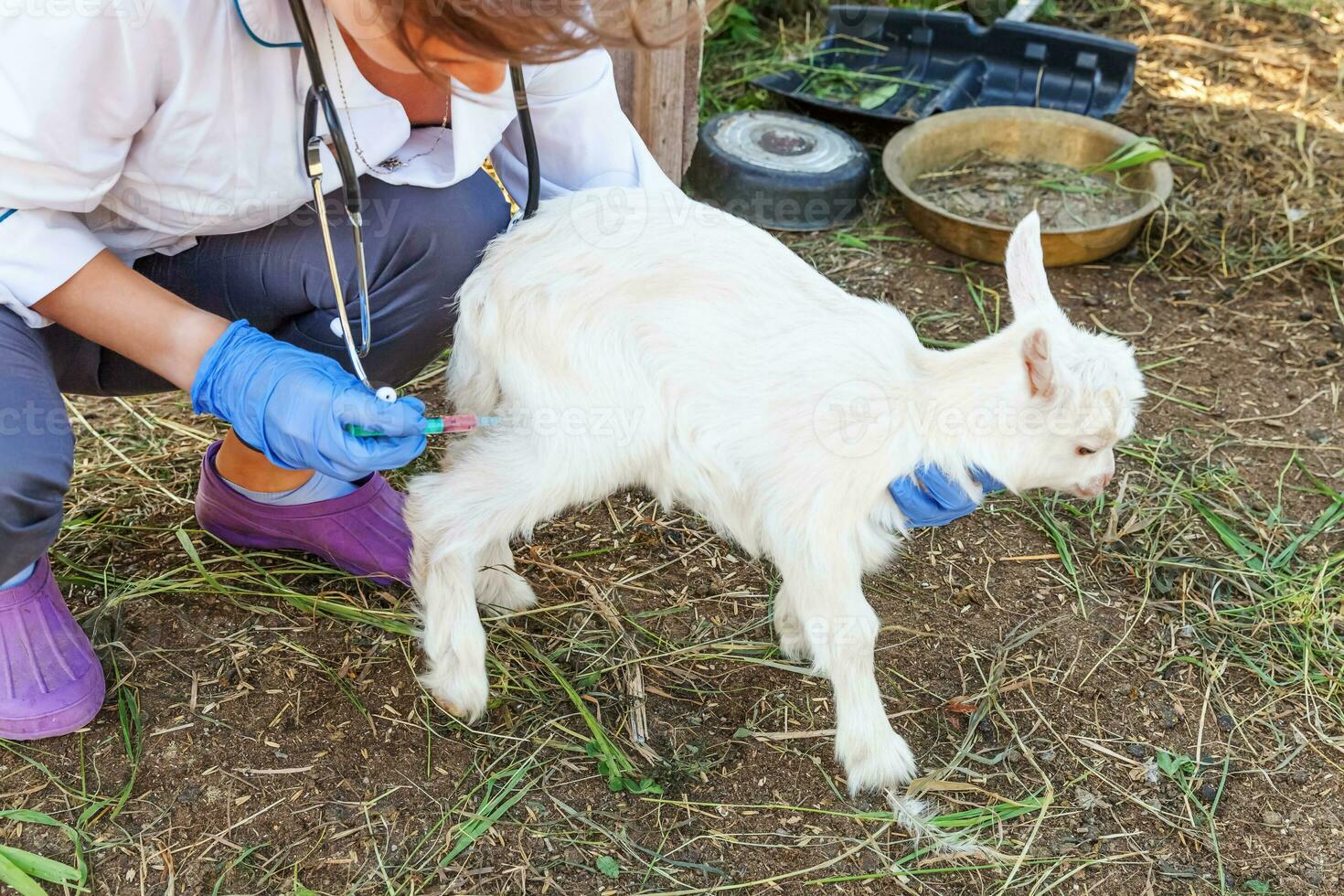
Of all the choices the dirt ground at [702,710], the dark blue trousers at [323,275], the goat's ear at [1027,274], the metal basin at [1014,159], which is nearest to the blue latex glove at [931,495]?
the goat's ear at [1027,274]

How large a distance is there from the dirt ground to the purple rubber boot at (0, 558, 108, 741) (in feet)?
0.20

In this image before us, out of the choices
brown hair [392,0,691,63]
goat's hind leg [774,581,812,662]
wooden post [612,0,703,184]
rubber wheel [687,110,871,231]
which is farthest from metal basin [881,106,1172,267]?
brown hair [392,0,691,63]

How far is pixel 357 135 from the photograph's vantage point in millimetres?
2045

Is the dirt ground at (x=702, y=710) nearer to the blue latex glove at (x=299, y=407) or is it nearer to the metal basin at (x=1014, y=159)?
the blue latex glove at (x=299, y=407)

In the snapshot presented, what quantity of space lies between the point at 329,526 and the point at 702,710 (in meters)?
0.87

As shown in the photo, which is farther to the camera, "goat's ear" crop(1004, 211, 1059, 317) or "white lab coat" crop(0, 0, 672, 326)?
"goat's ear" crop(1004, 211, 1059, 317)

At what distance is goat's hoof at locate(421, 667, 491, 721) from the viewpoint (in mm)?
2189

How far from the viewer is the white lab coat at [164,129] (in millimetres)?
1714

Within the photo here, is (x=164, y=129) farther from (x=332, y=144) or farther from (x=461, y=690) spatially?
(x=461, y=690)

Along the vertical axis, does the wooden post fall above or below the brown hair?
below

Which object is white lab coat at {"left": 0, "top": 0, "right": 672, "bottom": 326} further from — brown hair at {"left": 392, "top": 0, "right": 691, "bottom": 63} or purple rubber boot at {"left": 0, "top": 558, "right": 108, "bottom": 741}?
purple rubber boot at {"left": 0, "top": 558, "right": 108, "bottom": 741}

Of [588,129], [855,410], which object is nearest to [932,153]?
[588,129]

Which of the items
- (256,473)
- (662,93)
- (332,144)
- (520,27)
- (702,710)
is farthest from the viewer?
(662,93)

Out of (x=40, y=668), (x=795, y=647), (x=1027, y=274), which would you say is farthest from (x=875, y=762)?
(x=40, y=668)
